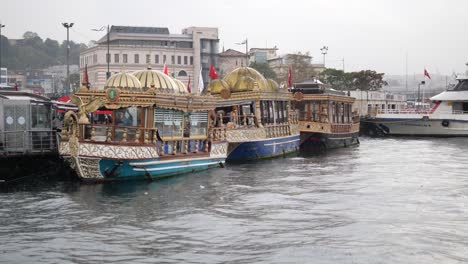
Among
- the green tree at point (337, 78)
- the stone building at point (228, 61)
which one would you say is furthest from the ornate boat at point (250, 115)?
the stone building at point (228, 61)

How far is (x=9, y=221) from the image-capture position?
1634 centimetres

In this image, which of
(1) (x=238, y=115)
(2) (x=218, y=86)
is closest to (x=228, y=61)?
(2) (x=218, y=86)

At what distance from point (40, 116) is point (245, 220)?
37.9 feet

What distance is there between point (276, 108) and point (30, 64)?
112 meters

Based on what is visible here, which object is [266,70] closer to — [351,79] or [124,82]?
[351,79]

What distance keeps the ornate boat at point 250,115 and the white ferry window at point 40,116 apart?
7939 mm

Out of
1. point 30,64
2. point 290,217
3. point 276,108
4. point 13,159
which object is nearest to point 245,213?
point 290,217

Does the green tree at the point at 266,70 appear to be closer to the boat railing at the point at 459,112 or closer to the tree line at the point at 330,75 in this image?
the tree line at the point at 330,75

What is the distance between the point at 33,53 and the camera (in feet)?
465

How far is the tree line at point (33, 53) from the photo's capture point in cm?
12550

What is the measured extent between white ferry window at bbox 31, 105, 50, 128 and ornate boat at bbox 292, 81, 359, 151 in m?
17.7

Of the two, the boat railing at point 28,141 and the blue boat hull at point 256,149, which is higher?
the boat railing at point 28,141

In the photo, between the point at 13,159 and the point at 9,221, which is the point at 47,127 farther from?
the point at 9,221

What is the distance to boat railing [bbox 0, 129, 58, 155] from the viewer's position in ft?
76.4
